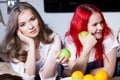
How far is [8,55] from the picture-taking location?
4.94ft

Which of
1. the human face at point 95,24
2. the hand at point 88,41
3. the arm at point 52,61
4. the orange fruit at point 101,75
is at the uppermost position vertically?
the human face at point 95,24

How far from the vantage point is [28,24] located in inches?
58.4

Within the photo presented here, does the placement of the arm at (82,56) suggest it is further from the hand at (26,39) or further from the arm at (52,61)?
the hand at (26,39)

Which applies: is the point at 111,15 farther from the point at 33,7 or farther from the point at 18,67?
the point at 18,67

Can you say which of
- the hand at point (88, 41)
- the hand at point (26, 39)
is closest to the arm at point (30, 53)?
the hand at point (26, 39)

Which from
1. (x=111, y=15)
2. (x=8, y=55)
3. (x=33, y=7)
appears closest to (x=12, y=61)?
(x=8, y=55)

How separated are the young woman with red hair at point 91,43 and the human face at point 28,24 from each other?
17 centimetres

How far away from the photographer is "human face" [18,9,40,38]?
4.84ft

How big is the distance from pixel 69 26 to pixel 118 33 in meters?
0.27

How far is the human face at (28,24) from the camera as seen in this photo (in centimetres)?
148

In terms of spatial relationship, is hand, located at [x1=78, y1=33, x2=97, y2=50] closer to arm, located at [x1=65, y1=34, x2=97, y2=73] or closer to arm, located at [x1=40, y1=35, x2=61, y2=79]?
arm, located at [x1=65, y1=34, x2=97, y2=73]

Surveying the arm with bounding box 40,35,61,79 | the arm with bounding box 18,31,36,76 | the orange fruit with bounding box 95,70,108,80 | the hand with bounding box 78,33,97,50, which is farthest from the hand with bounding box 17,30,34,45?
the orange fruit with bounding box 95,70,108,80

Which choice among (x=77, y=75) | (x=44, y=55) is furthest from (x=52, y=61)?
(x=77, y=75)

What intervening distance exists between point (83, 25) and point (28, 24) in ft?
0.97
